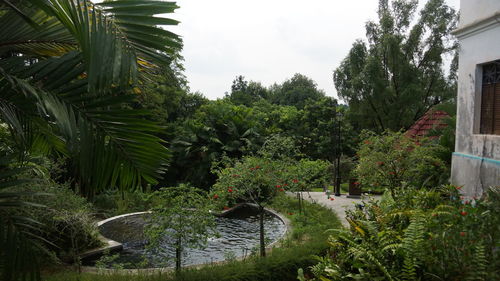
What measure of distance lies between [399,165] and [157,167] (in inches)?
340

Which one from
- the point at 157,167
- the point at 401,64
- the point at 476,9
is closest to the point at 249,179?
the point at 476,9

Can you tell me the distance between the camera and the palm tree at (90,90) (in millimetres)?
1629

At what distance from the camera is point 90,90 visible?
161cm

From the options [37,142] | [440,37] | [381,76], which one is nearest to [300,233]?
[37,142]

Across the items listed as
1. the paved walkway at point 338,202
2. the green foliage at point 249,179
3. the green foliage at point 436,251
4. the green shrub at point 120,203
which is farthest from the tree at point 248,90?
the green foliage at point 436,251

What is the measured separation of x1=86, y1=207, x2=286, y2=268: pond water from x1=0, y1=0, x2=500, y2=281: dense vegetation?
2.48 ft

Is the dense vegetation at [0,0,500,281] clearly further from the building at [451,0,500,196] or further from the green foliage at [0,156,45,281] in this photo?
the building at [451,0,500,196]

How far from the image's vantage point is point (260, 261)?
5.96 metres

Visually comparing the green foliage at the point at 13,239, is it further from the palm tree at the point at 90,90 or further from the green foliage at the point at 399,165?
the green foliage at the point at 399,165

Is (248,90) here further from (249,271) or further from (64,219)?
(249,271)

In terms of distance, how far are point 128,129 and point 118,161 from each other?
0.22 m

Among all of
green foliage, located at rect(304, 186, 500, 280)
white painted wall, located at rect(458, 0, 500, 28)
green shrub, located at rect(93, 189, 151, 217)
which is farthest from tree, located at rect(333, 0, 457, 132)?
green foliage, located at rect(304, 186, 500, 280)

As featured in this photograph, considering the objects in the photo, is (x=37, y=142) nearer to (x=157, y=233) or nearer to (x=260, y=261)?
(x=157, y=233)

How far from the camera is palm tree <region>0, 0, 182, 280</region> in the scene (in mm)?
1629
